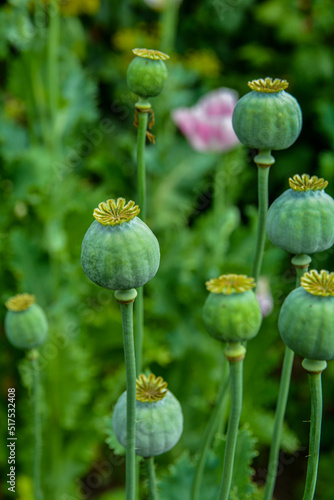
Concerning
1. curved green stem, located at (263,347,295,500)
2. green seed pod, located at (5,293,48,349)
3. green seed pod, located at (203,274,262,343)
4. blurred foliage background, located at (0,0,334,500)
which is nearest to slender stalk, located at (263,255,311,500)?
curved green stem, located at (263,347,295,500)

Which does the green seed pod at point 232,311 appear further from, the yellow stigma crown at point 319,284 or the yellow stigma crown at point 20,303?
the yellow stigma crown at point 20,303

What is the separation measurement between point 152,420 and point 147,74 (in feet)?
0.89

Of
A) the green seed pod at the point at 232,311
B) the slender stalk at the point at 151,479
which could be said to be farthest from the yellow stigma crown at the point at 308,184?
the slender stalk at the point at 151,479

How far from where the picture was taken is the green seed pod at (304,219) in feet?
1.49

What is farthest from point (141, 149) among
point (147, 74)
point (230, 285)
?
point (230, 285)

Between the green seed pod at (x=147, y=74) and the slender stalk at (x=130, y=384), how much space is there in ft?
0.66

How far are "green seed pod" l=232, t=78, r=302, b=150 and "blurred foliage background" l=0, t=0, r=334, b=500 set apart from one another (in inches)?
26.4

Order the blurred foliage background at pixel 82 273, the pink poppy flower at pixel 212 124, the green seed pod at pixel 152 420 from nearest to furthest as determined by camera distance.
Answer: the green seed pod at pixel 152 420 < the blurred foliage background at pixel 82 273 < the pink poppy flower at pixel 212 124

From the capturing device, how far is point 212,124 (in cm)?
154

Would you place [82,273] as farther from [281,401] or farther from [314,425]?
[314,425]

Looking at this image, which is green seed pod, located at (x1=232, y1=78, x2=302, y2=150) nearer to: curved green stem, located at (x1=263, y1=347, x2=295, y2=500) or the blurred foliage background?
curved green stem, located at (x1=263, y1=347, x2=295, y2=500)

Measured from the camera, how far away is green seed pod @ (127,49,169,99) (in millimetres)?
512

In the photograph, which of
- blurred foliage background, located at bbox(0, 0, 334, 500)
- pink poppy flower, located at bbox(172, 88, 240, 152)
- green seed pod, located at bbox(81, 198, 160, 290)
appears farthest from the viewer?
pink poppy flower, located at bbox(172, 88, 240, 152)

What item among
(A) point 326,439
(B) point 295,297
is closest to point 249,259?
(A) point 326,439
